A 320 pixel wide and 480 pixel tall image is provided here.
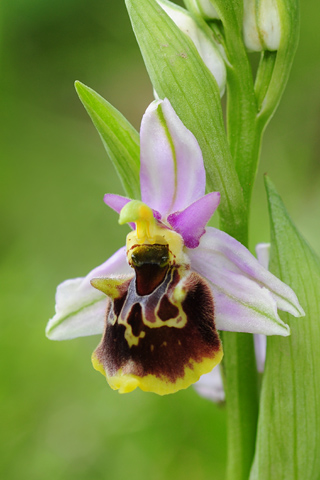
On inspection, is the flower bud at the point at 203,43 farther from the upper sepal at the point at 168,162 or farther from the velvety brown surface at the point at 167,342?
the velvety brown surface at the point at 167,342

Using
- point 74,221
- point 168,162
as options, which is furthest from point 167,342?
point 74,221

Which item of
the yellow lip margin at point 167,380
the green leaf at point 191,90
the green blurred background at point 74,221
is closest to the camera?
the yellow lip margin at point 167,380

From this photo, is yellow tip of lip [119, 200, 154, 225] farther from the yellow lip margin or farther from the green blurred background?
the green blurred background

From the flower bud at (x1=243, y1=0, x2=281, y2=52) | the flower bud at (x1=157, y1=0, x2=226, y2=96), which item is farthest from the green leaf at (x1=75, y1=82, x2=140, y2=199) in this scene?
the flower bud at (x1=243, y1=0, x2=281, y2=52)

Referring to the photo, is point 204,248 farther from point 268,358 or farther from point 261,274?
point 268,358

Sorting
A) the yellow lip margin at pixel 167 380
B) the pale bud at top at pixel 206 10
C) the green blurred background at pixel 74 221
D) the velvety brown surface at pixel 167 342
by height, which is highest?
the pale bud at top at pixel 206 10

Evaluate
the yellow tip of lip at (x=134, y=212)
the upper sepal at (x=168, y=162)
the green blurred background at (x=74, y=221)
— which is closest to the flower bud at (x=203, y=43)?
the upper sepal at (x=168, y=162)
